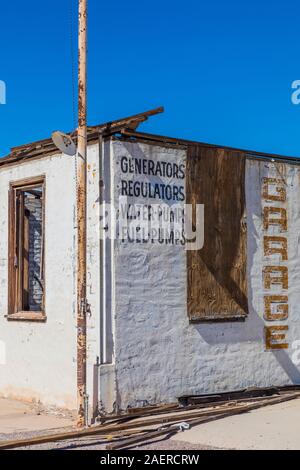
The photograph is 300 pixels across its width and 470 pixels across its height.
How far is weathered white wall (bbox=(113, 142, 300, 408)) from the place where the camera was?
10.6m

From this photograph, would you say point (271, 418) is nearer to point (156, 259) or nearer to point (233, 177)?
point (156, 259)

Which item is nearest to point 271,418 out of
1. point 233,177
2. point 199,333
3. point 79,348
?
point 199,333

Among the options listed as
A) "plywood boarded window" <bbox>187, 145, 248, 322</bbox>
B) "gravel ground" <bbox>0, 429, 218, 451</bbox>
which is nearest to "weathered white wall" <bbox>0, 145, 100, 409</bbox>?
"gravel ground" <bbox>0, 429, 218, 451</bbox>

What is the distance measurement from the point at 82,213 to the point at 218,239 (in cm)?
265

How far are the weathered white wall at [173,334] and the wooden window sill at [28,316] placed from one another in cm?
159

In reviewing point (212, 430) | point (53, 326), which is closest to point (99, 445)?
point (212, 430)

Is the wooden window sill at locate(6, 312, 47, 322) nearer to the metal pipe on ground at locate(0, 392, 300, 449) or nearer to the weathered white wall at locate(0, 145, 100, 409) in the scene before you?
the weathered white wall at locate(0, 145, 100, 409)

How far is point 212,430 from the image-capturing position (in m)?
9.31

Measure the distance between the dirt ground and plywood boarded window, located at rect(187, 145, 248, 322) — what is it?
1.71 metres

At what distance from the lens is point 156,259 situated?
11.0 meters

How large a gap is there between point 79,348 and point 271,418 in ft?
8.92

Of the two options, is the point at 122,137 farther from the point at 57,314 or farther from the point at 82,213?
the point at 57,314

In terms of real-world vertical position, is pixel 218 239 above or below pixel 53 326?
above

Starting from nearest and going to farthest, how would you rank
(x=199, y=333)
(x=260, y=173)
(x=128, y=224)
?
(x=128, y=224)
(x=199, y=333)
(x=260, y=173)
